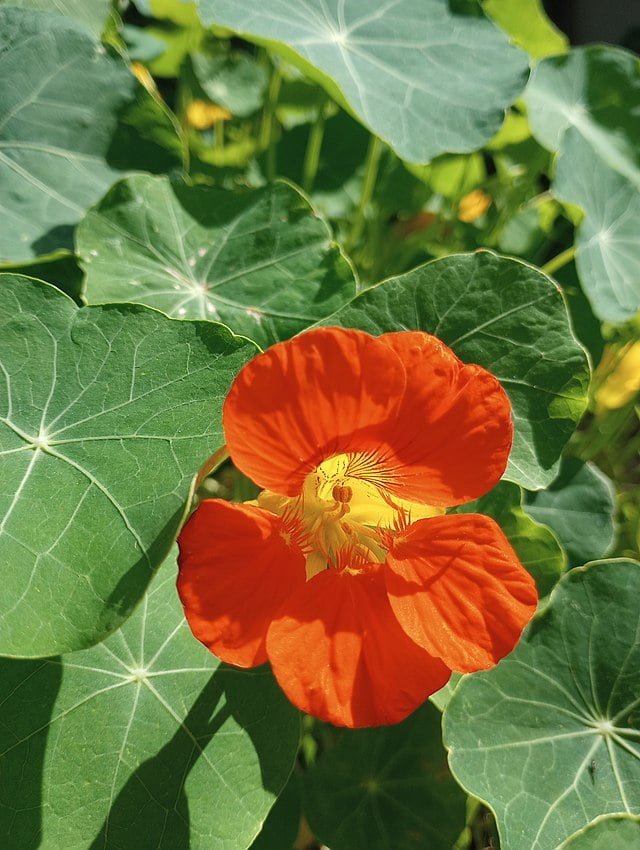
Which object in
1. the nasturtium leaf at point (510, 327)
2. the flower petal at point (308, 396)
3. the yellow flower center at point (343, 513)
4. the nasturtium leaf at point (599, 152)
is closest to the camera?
the flower petal at point (308, 396)

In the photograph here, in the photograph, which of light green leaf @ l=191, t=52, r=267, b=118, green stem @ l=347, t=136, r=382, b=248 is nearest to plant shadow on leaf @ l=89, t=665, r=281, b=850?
green stem @ l=347, t=136, r=382, b=248

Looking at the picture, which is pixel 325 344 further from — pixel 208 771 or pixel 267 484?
pixel 208 771

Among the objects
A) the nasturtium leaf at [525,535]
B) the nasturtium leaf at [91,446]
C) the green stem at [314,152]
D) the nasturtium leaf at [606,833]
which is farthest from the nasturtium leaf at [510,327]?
the green stem at [314,152]

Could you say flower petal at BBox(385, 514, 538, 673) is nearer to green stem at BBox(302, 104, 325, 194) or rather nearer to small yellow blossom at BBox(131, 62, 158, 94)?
green stem at BBox(302, 104, 325, 194)

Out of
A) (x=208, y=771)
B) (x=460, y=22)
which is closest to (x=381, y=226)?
(x=460, y=22)

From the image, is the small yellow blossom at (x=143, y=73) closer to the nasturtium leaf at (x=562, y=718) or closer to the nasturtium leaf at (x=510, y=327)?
the nasturtium leaf at (x=510, y=327)

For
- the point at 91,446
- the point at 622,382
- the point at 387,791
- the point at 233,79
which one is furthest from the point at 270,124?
the point at 387,791
